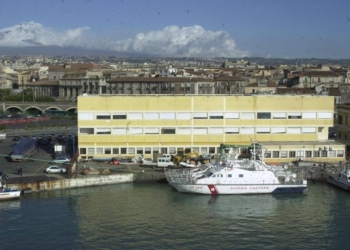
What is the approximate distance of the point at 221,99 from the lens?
16.5 metres

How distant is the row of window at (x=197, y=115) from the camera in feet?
53.7

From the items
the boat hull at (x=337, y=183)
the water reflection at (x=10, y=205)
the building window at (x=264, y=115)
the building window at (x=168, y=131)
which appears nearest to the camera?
the water reflection at (x=10, y=205)

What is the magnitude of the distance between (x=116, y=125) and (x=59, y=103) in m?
21.7

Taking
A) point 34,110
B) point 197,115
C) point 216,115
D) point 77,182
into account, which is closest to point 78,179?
point 77,182

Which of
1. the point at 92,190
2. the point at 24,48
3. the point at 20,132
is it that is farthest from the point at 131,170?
the point at 24,48

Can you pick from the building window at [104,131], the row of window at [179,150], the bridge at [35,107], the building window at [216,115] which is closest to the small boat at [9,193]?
the row of window at [179,150]

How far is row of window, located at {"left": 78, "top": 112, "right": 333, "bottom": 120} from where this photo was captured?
16.4 m

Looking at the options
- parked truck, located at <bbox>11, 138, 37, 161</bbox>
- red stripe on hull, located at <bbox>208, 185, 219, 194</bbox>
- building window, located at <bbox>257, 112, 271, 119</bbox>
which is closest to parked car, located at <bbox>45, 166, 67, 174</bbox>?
parked truck, located at <bbox>11, 138, 37, 161</bbox>

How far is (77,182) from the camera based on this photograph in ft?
45.7

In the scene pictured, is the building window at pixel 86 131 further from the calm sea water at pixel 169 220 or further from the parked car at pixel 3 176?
the parked car at pixel 3 176

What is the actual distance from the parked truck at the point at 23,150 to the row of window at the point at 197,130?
198cm

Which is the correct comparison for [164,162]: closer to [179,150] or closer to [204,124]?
[179,150]

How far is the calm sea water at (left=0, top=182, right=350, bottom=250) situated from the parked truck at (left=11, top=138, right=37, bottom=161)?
3.36 meters

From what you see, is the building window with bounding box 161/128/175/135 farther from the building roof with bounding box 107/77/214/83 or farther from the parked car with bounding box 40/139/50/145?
the building roof with bounding box 107/77/214/83
